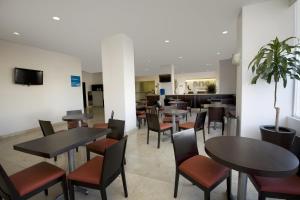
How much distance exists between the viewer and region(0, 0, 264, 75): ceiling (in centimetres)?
293

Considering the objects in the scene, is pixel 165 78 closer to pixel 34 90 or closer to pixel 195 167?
pixel 34 90

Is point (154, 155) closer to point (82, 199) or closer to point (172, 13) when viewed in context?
point (82, 199)

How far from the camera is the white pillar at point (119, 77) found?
14.6 feet

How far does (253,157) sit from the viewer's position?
1.38 meters

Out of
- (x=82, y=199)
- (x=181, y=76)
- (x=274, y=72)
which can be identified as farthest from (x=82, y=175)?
(x=181, y=76)

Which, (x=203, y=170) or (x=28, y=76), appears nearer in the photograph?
(x=203, y=170)

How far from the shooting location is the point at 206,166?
1740 millimetres

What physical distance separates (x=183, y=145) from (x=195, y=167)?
0.28 metres

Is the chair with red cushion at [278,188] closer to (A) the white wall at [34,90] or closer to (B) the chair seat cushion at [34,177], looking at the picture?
(B) the chair seat cushion at [34,177]

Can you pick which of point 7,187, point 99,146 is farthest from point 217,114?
point 7,187

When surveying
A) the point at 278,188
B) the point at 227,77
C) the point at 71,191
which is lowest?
the point at 71,191

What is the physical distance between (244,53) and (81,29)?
12.7 ft

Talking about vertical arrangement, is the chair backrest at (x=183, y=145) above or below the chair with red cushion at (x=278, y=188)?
above

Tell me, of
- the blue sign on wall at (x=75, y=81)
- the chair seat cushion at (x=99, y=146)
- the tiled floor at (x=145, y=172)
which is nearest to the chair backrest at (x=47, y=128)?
the tiled floor at (x=145, y=172)
